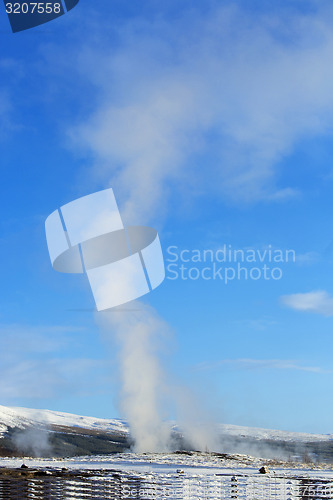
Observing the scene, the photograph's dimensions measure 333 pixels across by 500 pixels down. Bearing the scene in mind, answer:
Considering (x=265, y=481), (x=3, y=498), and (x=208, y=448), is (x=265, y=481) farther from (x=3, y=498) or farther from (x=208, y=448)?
(x=208, y=448)

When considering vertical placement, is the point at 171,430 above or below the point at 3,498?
above

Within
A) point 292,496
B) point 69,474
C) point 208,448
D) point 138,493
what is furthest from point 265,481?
point 208,448

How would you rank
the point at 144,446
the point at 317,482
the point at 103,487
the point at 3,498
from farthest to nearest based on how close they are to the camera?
the point at 144,446
the point at 317,482
the point at 103,487
the point at 3,498

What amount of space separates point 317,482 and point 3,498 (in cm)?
1596

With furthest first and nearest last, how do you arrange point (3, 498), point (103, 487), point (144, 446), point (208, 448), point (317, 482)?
1. point (208, 448)
2. point (144, 446)
3. point (317, 482)
4. point (103, 487)
5. point (3, 498)

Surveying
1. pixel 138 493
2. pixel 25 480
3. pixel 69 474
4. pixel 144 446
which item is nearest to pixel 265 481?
pixel 138 493

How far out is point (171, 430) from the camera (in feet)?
593

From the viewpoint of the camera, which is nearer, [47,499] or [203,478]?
[47,499]

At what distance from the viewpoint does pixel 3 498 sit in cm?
2594

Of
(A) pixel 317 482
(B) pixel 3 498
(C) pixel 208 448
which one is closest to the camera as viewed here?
(B) pixel 3 498

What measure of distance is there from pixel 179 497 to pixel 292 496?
219 inches

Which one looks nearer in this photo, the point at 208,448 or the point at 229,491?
the point at 229,491

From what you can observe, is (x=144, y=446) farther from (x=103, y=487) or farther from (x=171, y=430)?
(x=103, y=487)

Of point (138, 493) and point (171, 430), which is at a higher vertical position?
point (171, 430)
